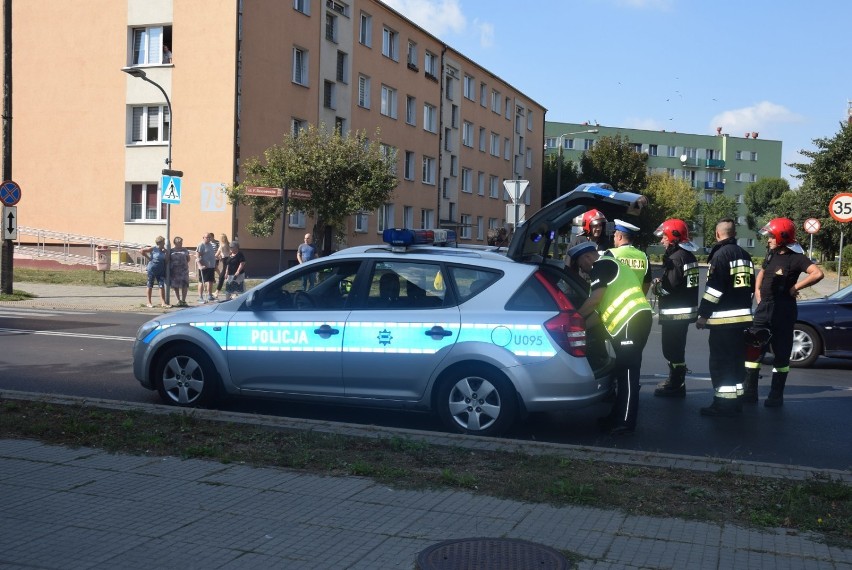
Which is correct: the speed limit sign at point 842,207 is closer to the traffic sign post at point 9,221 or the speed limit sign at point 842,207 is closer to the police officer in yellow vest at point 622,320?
the police officer in yellow vest at point 622,320

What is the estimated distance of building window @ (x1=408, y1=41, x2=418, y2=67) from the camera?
4498 cm

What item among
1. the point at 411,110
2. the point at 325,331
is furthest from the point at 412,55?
the point at 325,331

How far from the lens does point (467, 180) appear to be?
54125 mm

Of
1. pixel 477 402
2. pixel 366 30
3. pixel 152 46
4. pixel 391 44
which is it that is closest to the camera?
pixel 477 402

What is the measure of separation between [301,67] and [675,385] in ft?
92.9

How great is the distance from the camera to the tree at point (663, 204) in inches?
2662

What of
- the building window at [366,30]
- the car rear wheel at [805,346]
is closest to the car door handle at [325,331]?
the car rear wheel at [805,346]

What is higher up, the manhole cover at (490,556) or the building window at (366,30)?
the building window at (366,30)

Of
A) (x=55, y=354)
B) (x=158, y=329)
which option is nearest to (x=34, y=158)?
(x=55, y=354)

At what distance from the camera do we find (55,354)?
Answer: 1199 cm

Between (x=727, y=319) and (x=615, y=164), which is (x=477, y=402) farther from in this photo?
(x=615, y=164)

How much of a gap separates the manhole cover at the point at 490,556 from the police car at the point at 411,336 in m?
2.66

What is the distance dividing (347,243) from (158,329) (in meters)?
30.5

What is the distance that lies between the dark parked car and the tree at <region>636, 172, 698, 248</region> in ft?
167
